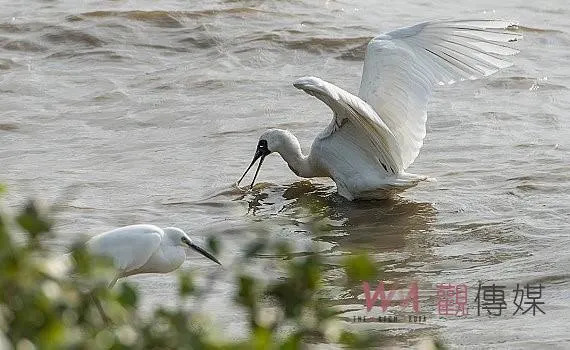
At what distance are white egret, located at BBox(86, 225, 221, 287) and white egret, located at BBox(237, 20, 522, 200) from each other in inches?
106

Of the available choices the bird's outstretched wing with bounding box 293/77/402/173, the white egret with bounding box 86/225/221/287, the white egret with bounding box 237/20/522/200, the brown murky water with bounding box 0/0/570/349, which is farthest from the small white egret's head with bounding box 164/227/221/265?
the white egret with bounding box 237/20/522/200

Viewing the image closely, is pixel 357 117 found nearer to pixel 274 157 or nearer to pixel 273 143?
pixel 273 143

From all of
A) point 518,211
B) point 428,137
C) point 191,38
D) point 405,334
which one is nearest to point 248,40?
point 191,38

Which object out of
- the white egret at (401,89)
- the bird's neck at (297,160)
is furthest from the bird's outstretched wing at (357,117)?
the bird's neck at (297,160)

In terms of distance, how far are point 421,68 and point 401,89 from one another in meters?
0.20

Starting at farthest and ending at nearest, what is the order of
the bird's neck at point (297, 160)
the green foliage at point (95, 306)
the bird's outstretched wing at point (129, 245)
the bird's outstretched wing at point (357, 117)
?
the bird's neck at point (297, 160) < the bird's outstretched wing at point (357, 117) < the bird's outstretched wing at point (129, 245) < the green foliage at point (95, 306)

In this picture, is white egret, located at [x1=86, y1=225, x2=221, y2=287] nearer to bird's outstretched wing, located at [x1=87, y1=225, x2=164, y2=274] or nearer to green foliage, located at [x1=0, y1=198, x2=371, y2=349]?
bird's outstretched wing, located at [x1=87, y1=225, x2=164, y2=274]

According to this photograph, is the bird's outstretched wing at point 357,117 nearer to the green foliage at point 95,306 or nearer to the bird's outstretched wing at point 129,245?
the bird's outstretched wing at point 129,245

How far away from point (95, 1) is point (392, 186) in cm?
777

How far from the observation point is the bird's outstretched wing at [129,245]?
542cm

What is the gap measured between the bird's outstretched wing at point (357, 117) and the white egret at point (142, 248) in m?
1.91

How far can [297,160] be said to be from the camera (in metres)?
8.73

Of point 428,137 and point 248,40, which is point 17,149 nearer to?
point 428,137

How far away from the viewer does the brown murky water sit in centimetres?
662
